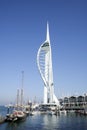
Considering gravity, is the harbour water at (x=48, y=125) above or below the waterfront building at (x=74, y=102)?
below

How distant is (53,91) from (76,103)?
67.9 feet

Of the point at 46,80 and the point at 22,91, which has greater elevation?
the point at 46,80

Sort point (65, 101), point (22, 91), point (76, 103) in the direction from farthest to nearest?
point (65, 101) < point (76, 103) < point (22, 91)

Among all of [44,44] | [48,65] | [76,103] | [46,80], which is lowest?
[76,103]

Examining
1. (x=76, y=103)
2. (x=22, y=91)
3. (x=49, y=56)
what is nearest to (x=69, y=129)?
(x=22, y=91)

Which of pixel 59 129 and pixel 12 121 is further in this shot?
pixel 12 121

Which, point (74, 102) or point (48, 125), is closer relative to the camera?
point (48, 125)

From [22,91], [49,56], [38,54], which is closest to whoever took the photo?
[22,91]

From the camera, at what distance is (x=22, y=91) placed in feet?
291

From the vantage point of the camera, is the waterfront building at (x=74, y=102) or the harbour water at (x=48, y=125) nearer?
the harbour water at (x=48, y=125)

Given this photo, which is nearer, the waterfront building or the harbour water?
the harbour water

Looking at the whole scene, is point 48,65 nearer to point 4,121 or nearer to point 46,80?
point 46,80

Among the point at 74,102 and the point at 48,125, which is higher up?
the point at 74,102

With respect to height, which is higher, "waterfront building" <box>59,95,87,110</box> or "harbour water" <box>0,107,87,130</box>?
"waterfront building" <box>59,95,87,110</box>
